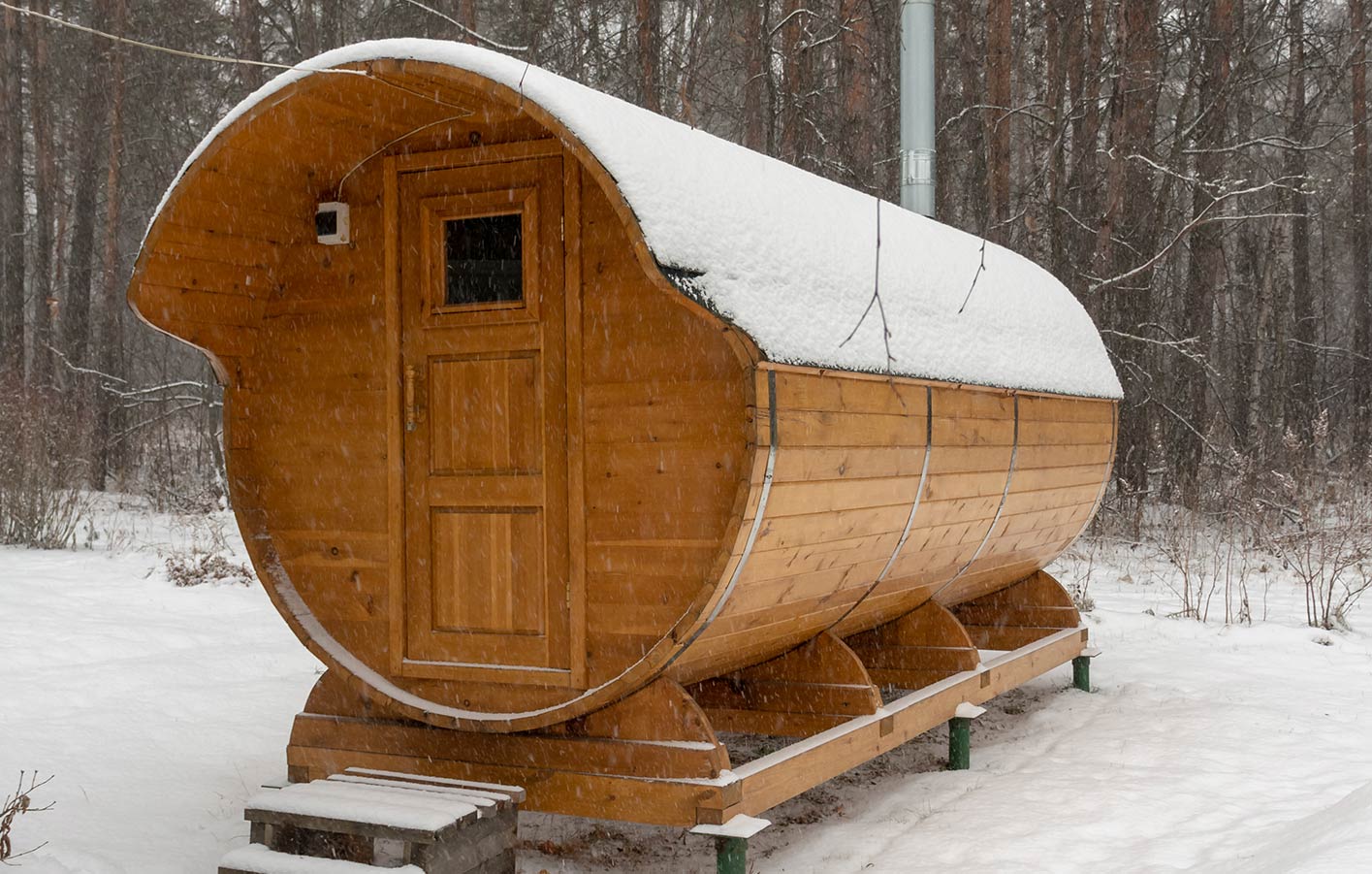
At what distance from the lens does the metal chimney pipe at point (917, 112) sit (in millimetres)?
9844

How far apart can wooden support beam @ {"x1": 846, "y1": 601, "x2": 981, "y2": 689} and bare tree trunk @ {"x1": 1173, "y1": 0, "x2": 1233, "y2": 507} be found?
821 centimetres

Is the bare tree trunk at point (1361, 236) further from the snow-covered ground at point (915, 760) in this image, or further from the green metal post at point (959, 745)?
the green metal post at point (959, 745)

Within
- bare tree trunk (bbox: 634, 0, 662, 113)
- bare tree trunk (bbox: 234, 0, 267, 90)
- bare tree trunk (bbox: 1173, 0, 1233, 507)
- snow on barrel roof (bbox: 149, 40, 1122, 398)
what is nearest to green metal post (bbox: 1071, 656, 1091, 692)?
snow on barrel roof (bbox: 149, 40, 1122, 398)

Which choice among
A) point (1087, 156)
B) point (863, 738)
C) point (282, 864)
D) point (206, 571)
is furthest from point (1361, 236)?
point (282, 864)

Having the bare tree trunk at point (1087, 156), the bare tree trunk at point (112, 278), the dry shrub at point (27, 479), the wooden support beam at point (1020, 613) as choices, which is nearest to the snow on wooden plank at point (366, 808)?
the wooden support beam at point (1020, 613)

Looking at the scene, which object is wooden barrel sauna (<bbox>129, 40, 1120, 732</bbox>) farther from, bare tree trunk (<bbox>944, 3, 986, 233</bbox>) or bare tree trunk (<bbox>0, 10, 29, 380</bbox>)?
bare tree trunk (<bbox>0, 10, 29, 380</bbox>)

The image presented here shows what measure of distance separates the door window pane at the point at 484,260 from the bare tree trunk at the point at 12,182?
1617 cm

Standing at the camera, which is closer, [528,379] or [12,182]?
[528,379]

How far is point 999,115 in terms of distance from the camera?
47.6ft

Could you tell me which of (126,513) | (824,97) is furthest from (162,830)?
(824,97)

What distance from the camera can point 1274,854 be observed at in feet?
16.0

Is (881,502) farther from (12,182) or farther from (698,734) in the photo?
(12,182)

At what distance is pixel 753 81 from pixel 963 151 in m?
5.85

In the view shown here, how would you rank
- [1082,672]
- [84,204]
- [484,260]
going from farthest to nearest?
[84,204] < [1082,672] < [484,260]
